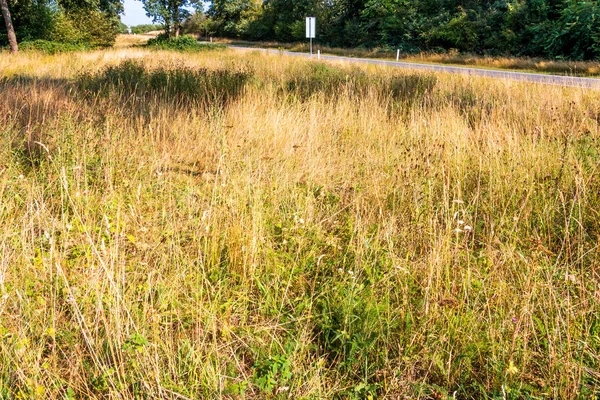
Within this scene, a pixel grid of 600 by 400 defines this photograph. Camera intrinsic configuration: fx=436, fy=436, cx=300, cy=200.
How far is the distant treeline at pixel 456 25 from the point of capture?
22062 millimetres

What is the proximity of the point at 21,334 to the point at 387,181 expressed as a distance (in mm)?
3081

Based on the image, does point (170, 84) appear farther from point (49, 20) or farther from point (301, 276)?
point (49, 20)

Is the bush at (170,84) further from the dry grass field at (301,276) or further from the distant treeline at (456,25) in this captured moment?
the distant treeline at (456,25)

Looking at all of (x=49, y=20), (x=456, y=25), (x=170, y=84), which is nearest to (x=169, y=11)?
(x=49, y=20)

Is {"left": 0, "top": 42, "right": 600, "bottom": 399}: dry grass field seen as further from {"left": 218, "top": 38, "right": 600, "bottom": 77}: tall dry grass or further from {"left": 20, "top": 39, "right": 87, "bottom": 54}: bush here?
{"left": 20, "top": 39, "right": 87, "bottom": 54}: bush

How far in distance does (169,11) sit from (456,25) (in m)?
32.1

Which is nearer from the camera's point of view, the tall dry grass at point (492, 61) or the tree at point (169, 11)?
the tall dry grass at point (492, 61)

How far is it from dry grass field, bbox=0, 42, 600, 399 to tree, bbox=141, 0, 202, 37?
46006mm

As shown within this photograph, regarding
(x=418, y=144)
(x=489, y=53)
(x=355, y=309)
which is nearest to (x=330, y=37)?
(x=489, y=53)

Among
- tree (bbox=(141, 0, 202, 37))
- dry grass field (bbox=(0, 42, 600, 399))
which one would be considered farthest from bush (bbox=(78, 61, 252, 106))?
tree (bbox=(141, 0, 202, 37))

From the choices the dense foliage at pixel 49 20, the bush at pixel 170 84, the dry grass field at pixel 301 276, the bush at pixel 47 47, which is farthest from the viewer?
the dense foliage at pixel 49 20

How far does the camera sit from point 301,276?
111 inches

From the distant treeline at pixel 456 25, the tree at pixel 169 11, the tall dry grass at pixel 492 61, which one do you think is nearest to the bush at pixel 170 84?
the tall dry grass at pixel 492 61

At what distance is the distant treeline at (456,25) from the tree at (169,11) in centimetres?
990
